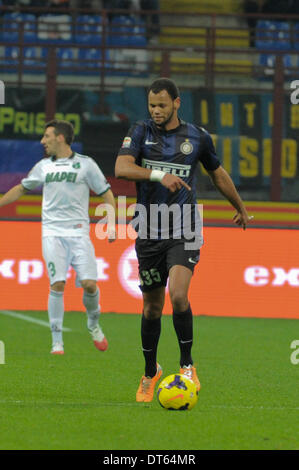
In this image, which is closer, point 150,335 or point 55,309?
point 150,335

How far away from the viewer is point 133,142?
6684 millimetres

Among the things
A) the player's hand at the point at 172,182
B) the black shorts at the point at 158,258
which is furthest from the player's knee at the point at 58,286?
the player's hand at the point at 172,182

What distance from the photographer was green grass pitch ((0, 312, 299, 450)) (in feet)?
17.3

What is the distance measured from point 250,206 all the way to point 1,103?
4.40 meters

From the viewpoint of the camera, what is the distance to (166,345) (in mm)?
10633

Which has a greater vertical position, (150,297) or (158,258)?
(158,258)

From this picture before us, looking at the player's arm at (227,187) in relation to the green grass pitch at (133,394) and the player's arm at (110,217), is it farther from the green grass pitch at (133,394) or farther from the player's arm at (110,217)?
the player's arm at (110,217)

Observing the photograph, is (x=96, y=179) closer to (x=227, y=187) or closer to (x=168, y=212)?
(x=227, y=187)

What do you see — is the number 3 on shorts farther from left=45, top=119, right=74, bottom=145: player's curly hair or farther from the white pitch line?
the white pitch line

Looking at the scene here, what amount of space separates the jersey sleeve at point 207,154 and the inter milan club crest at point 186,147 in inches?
3.8

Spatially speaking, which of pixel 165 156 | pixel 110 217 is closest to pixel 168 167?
pixel 165 156

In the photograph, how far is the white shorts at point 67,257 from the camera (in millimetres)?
9531

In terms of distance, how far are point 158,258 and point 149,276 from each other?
131 millimetres
